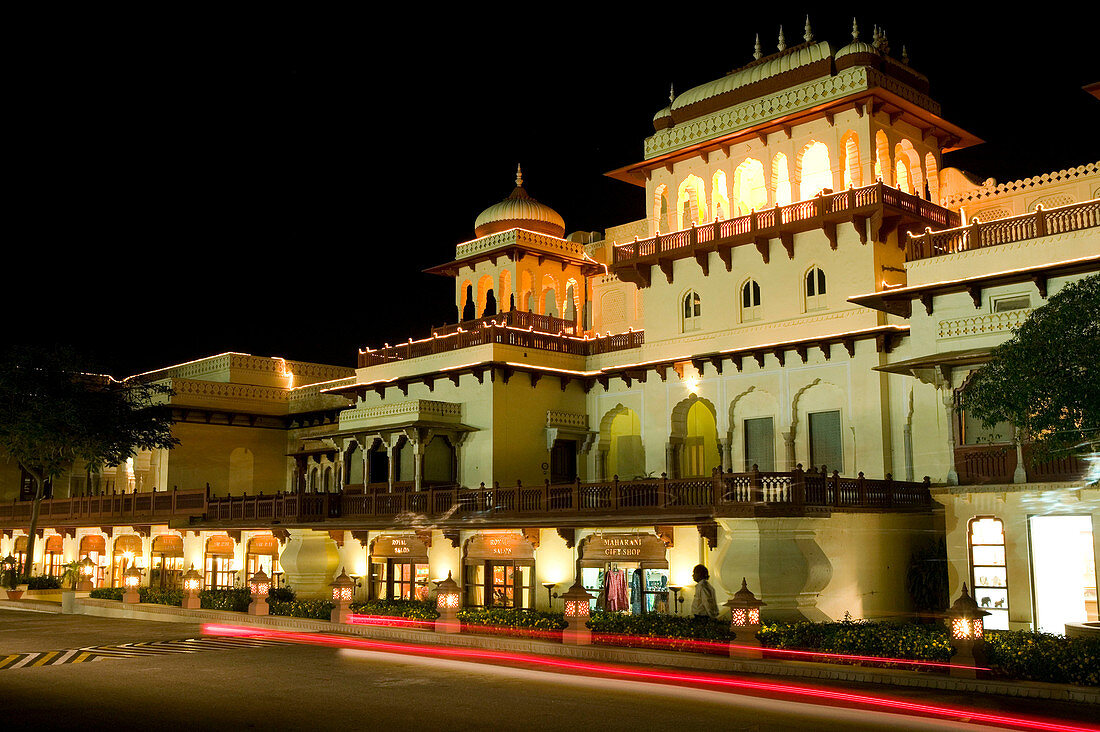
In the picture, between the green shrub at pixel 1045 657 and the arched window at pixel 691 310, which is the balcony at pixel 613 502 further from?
the arched window at pixel 691 310

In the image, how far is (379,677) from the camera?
17.9 metres

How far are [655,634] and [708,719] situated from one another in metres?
7.97

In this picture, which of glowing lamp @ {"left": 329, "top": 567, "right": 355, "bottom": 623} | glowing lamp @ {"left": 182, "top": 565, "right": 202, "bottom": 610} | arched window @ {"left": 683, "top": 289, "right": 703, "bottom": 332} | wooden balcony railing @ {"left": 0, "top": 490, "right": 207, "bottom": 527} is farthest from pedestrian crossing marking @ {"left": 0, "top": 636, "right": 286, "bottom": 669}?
arched window @ {"left": 683, "top": 289, "right": 703, "bottom": 332}

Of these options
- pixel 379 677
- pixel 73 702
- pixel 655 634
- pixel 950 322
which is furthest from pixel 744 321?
pixel 73 702

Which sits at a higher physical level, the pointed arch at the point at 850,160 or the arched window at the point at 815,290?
the pointed arch at the point at 850,160

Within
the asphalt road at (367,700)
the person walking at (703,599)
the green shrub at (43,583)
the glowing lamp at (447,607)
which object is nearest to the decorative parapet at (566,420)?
the glowing lamp at (447,607)

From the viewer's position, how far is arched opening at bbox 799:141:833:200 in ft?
106

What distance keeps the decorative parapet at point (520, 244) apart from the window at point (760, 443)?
1006cm

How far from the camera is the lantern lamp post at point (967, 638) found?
1727 cm

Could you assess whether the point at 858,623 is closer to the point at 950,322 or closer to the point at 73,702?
the point at 950,322

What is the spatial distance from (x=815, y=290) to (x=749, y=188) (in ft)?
16.5

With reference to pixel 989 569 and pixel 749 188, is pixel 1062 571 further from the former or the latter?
pixel 749 188

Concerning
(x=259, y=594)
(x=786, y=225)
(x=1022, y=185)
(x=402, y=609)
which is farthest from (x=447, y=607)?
(x=1022, y=185)

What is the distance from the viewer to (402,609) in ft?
88.4
